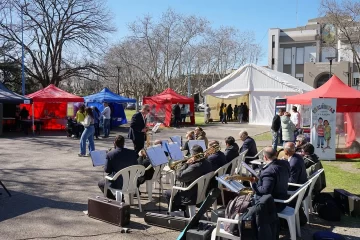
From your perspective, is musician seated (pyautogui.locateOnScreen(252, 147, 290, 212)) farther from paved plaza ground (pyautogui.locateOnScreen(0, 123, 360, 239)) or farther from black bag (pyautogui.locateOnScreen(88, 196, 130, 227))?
black bag (pyautogui.locateOnScreen(88, 196, 130, 227))

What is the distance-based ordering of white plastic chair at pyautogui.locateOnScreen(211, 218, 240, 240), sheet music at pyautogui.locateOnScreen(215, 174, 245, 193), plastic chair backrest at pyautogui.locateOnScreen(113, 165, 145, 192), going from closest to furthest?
white plastic chair at pyautogui.locateOnScreen(211, 218, 240, 240), sheet music at pyautogui.locateOnScreen(215, 174, 245, 193), plastic chair backrest at pyautogui.locateOnScreen(113, 165, 145, 192)

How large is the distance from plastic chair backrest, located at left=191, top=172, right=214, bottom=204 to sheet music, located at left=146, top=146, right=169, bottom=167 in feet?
3.44

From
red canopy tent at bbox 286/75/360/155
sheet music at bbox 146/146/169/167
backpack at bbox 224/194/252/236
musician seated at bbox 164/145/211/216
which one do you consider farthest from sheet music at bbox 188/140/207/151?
red canopy tent at bbox 286/75/360/155

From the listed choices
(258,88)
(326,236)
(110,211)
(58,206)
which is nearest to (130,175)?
(110,211)

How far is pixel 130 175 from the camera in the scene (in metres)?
6.08

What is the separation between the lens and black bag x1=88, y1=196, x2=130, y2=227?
5469 mm

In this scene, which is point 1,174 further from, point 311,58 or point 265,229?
point 311,58

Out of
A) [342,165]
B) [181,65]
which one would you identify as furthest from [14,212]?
[181,65]

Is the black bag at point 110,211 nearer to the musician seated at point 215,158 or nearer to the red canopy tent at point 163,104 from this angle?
the musician seated at point 215,158

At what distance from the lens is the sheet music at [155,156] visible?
6340 mm

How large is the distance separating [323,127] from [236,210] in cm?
890

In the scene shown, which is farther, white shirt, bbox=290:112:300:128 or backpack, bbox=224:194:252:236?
white shirt, bbox=290:112:300:128

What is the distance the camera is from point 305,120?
→ 1733 centimetres

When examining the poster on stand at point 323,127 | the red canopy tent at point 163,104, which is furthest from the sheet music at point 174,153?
the red canopy tent at point 163,104
